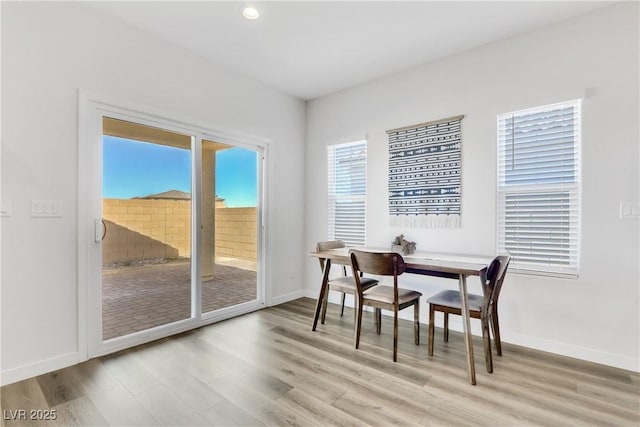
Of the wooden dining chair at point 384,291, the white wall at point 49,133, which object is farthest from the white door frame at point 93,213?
the wooden dining chair at point 384,291

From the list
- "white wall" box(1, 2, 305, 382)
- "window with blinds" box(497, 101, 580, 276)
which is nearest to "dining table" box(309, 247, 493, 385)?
"window with blinds" box(497, 101, 580, 276)

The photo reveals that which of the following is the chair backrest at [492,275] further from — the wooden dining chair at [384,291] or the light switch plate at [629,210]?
the light switch plate at [629,210]

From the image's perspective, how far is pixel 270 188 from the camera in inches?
156

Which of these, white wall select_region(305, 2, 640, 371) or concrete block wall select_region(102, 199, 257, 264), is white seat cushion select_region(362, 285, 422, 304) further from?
concrete block wall select_region(102, 199, 257, 264)

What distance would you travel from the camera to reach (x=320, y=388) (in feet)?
6.71

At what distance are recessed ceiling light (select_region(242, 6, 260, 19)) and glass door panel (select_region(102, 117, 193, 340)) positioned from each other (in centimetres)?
130

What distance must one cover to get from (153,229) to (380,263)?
2158 mm

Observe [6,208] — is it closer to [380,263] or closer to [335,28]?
[380,263]

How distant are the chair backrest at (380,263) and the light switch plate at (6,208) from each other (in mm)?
2503

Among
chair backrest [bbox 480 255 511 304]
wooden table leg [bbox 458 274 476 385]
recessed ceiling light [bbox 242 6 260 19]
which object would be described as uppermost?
recessed ceiling light [bbox 242 6 260 19]

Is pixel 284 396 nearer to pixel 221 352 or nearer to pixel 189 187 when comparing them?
pixel 221 352

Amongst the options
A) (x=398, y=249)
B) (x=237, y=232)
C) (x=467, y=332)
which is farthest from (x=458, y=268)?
(x=237, y=232)

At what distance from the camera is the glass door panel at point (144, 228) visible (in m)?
2.67

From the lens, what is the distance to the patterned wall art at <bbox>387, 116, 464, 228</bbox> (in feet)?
10.3
